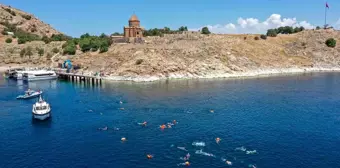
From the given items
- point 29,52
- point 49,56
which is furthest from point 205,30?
point 29,52

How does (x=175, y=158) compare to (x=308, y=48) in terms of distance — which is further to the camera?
(x=308, y=48)

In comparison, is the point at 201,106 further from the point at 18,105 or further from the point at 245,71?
the point at 245,71

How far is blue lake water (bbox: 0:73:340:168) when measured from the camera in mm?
49875

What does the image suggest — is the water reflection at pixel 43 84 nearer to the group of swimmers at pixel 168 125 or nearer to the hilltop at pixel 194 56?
the hilltop at pixel 194 56

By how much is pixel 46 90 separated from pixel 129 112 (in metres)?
44.4

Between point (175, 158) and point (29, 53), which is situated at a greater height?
point (29, 53)

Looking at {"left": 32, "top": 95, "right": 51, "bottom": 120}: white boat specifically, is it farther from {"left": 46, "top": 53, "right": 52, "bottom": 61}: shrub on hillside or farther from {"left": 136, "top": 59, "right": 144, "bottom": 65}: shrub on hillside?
{"left": 46, "top": 53, "right": 52, "bottom": 61}: shrub on hillside

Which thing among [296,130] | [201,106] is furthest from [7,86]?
[296,130]

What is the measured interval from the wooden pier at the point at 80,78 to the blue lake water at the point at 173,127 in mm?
15955

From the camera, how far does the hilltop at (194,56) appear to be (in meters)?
136

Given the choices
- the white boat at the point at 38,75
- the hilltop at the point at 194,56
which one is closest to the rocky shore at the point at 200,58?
the hilltop at the point at 194,56

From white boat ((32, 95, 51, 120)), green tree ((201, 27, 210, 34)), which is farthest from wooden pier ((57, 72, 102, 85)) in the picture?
green tree ((201, 27, 210, 34))

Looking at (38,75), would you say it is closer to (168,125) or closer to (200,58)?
(200,58)

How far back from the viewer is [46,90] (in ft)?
358
